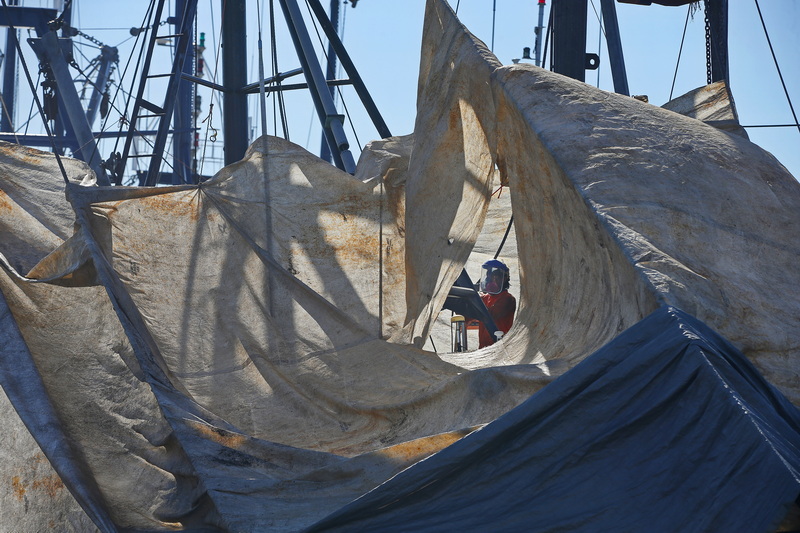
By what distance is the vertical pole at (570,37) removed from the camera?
788cm

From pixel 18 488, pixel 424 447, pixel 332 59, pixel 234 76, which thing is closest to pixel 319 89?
pixel 234 76

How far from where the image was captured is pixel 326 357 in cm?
598

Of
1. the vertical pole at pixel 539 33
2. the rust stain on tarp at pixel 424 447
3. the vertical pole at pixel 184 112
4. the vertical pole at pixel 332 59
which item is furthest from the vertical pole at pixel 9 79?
the rust stain on tarp at pixel 424 447

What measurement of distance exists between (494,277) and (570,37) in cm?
219

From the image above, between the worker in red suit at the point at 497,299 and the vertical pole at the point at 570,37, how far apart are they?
71.7 inches

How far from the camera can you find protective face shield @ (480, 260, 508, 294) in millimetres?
8695

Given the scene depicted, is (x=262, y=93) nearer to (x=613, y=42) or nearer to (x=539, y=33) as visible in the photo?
(x=613, y=42)

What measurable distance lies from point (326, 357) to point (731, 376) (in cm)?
301

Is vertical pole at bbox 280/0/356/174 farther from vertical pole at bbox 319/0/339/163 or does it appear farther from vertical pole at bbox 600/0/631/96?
vertical pole at bbox 319/0/339/163

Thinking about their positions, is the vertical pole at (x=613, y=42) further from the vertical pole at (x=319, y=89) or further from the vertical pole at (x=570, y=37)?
the vertical pole at (x=570, y=37)

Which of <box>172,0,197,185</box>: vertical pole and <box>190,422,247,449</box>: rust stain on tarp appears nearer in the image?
<box>190,422,247,449</box>: rust stain on tarp

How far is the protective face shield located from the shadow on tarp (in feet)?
16.4

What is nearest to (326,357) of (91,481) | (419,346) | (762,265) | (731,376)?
(419,346)

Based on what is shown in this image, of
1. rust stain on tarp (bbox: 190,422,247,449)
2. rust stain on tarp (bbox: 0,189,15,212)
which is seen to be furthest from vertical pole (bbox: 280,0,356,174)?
rust stain on tarp (bbox: 190,422,247,449)
